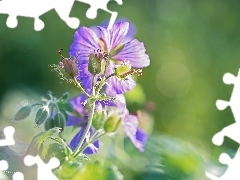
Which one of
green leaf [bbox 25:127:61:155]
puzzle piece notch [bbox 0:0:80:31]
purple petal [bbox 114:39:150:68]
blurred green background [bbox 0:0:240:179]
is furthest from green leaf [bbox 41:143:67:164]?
blurred green background [bbox 0:0:240:179]

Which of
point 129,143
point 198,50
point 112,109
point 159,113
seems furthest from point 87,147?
point 198,50

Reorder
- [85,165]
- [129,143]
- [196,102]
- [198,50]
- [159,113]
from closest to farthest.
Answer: [85,165], [129,143], [159,113], [196,102], [198,50]

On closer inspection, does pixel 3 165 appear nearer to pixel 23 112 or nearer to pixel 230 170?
pixel 23 112

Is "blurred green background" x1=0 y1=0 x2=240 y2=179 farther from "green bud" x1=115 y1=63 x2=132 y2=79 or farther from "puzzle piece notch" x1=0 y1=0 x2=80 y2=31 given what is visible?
"green bud" x1=115 y1=63 x2=132 y2=79

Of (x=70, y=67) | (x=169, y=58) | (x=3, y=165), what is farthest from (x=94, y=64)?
(x=169, y=58)

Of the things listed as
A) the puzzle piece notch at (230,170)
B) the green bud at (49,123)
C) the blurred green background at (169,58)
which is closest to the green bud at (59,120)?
the green bud at (49,123)

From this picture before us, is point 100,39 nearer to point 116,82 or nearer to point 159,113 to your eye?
point 116,82

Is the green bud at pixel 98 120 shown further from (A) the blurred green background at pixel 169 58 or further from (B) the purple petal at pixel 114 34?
(A) the blurred green background at pixel 169 58
